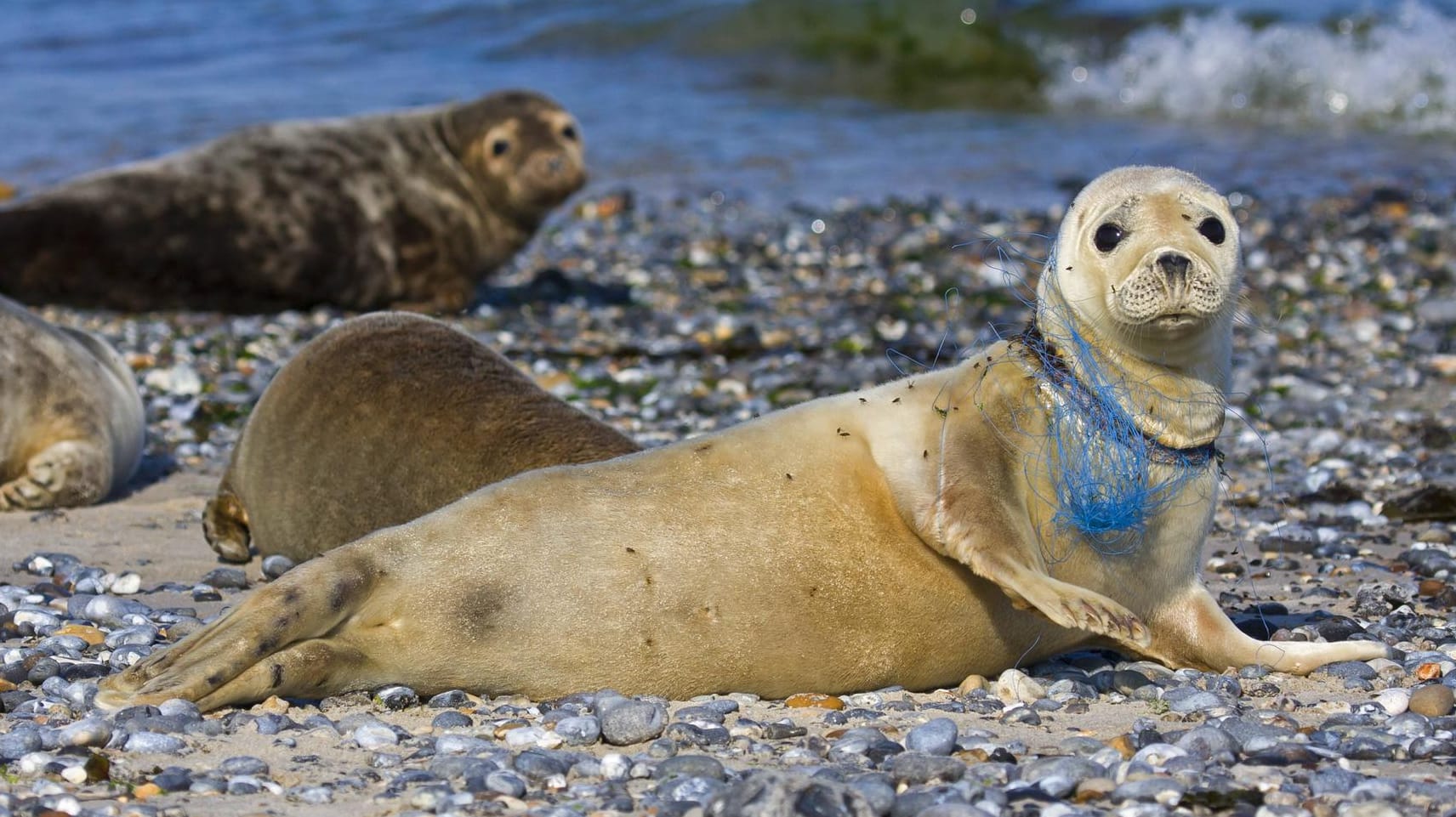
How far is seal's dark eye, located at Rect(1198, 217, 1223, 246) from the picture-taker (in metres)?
4.17

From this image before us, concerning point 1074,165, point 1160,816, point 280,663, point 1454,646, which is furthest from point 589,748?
point 1074,165

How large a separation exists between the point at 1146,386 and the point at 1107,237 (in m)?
0.35

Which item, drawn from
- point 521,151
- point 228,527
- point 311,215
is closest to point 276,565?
point 228,527

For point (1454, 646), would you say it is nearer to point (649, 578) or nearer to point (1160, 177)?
point (1160, 177)

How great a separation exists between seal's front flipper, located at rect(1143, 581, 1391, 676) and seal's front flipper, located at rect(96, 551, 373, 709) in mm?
1835

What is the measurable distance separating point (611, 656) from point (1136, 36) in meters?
17.4

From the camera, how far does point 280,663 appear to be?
3.83 metres

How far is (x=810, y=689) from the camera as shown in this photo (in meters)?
4.11

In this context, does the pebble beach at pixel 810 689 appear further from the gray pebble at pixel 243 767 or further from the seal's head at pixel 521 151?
the seal's head at pixel 521 151

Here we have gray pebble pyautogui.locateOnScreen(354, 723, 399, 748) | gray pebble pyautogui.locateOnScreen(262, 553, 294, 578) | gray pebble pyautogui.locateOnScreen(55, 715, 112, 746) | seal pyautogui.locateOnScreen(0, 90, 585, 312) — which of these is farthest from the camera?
seal pyautogui.locateOnScreen(0, 90, 585, 312)

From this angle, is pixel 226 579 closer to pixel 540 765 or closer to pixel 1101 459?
pixel 540 765

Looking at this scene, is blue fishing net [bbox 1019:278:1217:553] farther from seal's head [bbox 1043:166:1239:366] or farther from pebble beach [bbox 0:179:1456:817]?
pebble beach [bbox 0:179:1456:817]

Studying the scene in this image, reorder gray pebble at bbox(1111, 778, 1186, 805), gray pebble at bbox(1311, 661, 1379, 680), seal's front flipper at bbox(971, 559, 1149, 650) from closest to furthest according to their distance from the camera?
gray pebble at bbox(1111, 778, 1186, 805) → seal's front flipper at bbox(971, 559, 1149, 650) → gray pebble at bbox(1311, 661, 1379, 680)

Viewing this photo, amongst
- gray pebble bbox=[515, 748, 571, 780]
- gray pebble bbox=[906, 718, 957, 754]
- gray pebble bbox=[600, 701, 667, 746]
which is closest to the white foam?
gray pebble bbox=[906, 718, 957, 754]
